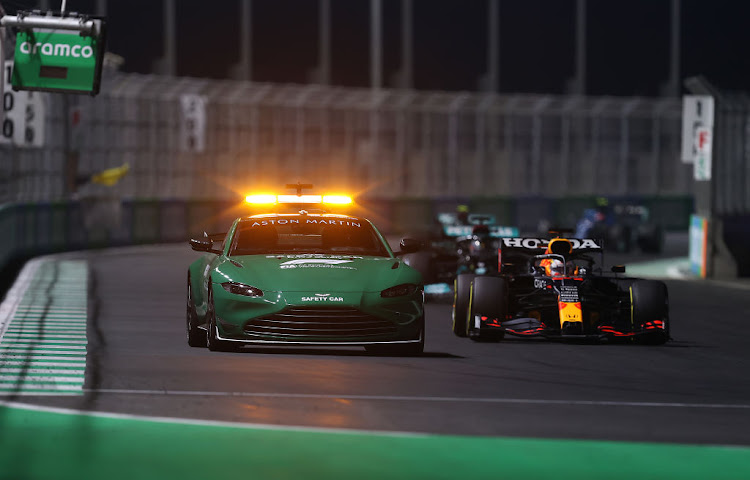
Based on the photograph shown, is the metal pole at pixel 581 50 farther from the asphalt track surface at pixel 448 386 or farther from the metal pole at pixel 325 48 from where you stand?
the asphalt track surface at pixel 448 386

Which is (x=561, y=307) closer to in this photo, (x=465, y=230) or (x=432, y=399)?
(x=432, y=399)

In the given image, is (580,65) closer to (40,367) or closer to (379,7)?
(379,7)

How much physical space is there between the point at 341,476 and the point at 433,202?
45802 mm

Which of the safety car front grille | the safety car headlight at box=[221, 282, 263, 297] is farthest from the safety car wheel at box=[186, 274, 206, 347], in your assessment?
the safety car front grille

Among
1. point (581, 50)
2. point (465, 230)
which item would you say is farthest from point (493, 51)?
point (465, 230)

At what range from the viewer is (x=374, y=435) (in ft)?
31.4

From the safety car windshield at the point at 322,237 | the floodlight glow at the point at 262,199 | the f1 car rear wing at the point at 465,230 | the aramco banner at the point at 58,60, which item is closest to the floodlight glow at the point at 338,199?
the floodlight glow at the point at 262,199

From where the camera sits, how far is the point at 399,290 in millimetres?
13414

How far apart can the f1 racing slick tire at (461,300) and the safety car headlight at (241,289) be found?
289 cm

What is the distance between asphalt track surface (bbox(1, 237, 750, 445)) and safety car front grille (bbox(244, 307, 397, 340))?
9.7 inches

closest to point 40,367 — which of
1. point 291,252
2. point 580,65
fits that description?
point 291,252

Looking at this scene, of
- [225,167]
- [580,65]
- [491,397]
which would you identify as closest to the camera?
[491,397]

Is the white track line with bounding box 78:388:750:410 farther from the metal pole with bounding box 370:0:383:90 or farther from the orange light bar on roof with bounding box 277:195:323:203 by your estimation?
the metal pole with bounding box 370:0:383:90

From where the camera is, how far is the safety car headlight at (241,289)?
13266 mm
